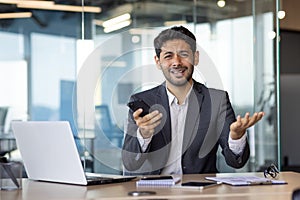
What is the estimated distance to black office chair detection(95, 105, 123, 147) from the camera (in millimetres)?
5909

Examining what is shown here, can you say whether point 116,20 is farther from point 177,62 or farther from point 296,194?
point 296,194

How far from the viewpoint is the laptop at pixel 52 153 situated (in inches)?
90.4

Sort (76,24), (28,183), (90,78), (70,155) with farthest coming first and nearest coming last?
(76,24) → (90,78) → (28,183) → (70,155)

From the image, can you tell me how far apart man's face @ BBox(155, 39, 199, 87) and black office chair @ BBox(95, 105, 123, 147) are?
267cm

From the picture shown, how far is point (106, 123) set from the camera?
5.97m

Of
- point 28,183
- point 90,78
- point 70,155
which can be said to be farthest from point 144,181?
point 90,78

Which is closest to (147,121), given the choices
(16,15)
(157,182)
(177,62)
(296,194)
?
(157,182)

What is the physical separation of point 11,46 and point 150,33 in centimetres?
137

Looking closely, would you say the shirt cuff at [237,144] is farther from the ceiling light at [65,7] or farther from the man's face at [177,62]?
the ceiling light at [65,7]

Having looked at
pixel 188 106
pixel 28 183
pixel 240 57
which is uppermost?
pixel 240 57

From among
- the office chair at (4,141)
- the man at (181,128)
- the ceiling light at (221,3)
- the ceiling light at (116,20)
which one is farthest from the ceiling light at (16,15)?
the man at (181,128)

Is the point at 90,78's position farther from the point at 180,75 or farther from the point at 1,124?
the point at 180,75

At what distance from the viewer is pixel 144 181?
7.93 feet

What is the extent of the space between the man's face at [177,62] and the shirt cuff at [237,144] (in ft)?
1.48
